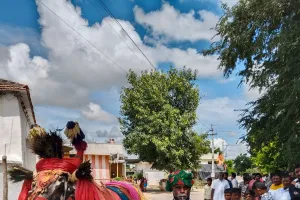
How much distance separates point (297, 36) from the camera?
12500 millimetres

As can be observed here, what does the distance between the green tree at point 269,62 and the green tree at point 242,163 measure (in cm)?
8654

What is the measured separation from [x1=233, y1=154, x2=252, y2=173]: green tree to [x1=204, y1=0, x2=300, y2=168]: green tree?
86.5m

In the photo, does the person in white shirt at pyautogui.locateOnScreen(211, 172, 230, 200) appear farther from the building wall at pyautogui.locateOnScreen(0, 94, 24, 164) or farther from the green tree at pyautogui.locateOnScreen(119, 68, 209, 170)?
the green tree at pyautogui.locateOnScreen(119, 68, 209, 170)

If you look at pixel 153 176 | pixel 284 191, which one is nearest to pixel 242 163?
pixel 153 176

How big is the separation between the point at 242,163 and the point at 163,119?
76.3 metres

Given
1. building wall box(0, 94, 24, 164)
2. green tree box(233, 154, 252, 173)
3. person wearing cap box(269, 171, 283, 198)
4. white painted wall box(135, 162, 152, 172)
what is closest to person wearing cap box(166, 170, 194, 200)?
person wearing cap box(269, 171, 283, 198)

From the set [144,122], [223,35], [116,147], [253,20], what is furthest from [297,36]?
[116,147]

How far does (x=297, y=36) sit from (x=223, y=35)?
135 inches

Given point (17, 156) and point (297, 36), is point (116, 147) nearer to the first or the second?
point (17, 156)

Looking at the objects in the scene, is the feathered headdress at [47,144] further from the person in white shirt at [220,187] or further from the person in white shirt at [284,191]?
the person in white shirt at [220,187]

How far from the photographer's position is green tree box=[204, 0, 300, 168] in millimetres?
12684

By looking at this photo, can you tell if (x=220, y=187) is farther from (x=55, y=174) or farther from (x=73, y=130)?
(x=55, y=174)

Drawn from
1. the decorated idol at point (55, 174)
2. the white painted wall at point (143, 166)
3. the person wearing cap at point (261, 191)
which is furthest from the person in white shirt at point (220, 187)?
the white painted wall at point (143, 166)

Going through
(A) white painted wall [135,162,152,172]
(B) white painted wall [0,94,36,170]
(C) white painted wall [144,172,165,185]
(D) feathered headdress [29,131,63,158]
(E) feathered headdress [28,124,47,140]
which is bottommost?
(C) white painted wall [144,172,165,185]
